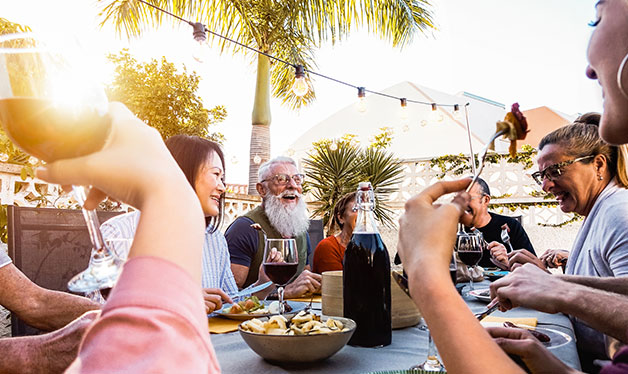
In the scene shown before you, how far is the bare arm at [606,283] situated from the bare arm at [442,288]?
3.54 ft

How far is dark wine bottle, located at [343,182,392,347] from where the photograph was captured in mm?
1260

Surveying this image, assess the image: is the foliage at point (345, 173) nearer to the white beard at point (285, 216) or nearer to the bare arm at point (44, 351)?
the white beard at point (285, 216)

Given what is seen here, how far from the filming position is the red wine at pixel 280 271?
168 cm

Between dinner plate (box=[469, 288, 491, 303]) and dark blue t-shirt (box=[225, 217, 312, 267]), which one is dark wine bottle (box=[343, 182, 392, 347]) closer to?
dinner plate (box=[469, 288, 491, 303])

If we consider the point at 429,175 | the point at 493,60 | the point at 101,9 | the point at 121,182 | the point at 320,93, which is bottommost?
the point at 121,182

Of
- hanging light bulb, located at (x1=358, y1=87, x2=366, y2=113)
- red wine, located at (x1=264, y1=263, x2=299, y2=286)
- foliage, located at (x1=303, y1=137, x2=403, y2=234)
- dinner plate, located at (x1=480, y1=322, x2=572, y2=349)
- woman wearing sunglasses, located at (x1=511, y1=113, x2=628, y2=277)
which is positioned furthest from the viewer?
foliage, located at (x1=303, y1=137, x2=403, y2=234)

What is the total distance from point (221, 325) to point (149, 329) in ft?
4.00

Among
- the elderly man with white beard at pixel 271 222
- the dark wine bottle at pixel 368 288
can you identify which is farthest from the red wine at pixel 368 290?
the elderly man with white beard at pixel 271 222

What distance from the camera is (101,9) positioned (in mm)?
7680

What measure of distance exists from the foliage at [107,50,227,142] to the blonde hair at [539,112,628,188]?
7.16 m

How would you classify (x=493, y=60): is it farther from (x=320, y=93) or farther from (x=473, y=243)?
(x=473, y=243)

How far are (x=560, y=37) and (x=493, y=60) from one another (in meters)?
3.82

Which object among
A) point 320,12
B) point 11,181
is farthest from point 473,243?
point 320,12

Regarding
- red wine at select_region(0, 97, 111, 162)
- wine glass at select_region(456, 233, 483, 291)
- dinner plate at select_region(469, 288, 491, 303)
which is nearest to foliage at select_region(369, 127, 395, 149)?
wine glass at select_region(456, 233, 483, 291)
